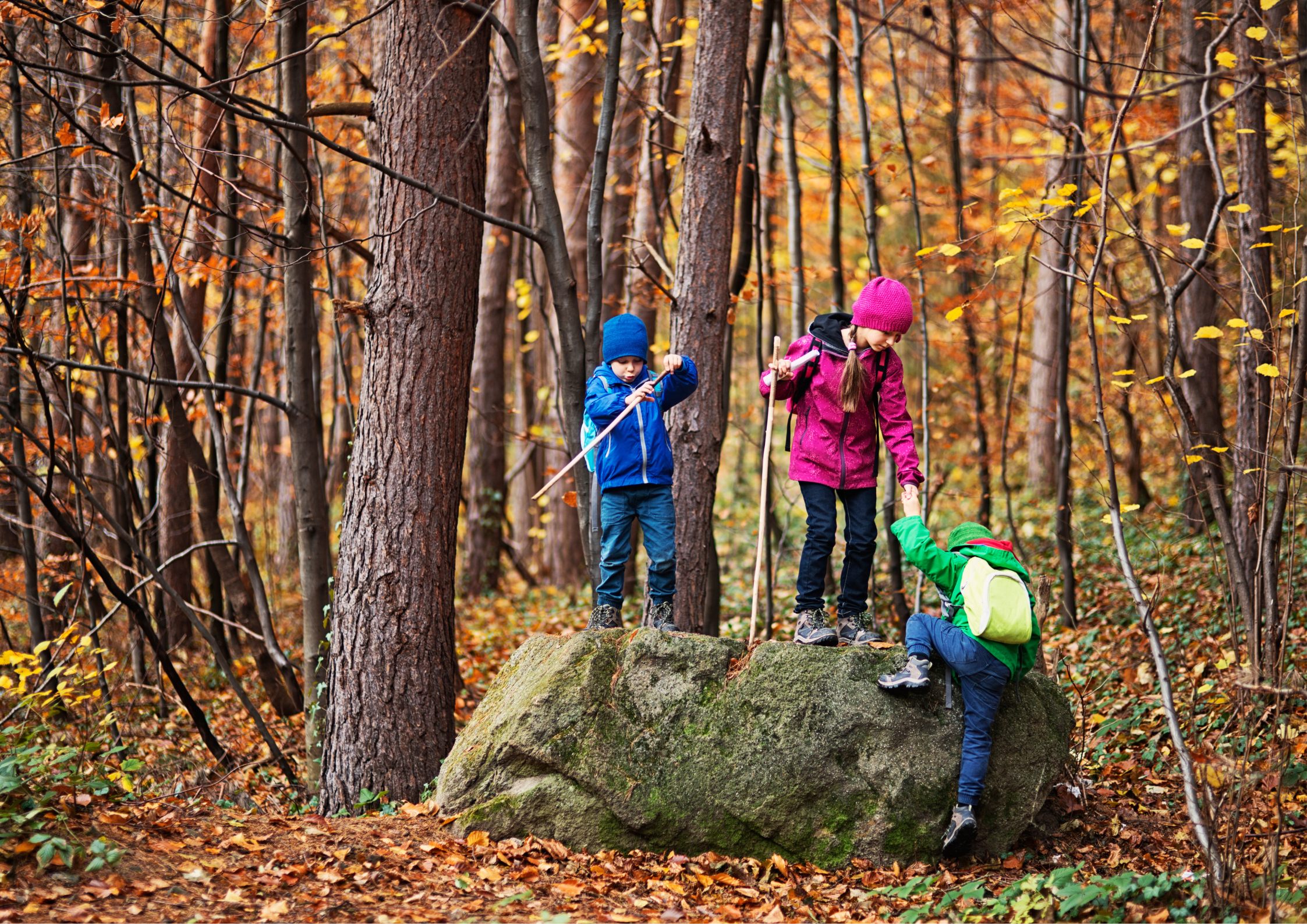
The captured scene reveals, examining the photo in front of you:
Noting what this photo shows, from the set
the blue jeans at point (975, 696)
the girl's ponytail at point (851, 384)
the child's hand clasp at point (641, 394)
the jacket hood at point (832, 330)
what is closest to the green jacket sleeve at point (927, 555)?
the blue jeans at point (975, 696)

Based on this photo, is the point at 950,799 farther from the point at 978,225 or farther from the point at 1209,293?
the point at 978,225

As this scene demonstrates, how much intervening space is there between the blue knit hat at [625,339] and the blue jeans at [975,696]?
2141mm

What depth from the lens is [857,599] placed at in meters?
5.05

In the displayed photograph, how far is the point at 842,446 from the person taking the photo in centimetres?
501

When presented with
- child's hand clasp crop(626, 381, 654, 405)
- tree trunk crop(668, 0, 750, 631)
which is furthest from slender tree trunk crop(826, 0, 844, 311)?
child's hand clasp crop(626, 381, 654, 405)

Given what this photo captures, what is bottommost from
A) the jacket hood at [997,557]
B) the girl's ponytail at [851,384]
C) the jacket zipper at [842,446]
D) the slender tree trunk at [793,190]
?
the jacket hood at [997,557]

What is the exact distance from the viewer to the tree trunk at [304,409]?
6438 mm

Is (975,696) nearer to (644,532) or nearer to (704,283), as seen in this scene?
(644,532)

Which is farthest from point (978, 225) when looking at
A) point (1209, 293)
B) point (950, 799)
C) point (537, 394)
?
point (950, 799)

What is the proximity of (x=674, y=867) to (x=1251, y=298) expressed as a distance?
4.79m

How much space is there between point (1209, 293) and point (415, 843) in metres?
8.59

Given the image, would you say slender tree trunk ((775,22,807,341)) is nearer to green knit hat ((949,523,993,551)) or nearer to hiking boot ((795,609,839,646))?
hiking boot ((795,609,839,646))

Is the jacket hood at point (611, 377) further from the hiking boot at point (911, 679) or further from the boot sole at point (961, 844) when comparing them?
the boot sole at point (961, 844)

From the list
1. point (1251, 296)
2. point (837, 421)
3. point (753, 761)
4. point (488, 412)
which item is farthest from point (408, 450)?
point (488, 412)
